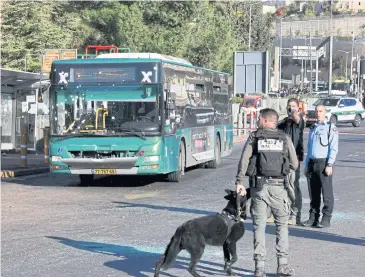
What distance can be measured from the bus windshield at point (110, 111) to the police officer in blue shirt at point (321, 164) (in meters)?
6.18

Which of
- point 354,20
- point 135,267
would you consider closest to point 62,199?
point 135,267

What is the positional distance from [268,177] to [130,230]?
3.98 meters

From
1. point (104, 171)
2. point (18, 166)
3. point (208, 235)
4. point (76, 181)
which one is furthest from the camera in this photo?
point (18, 166)

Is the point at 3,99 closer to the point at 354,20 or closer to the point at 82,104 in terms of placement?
the point at 82,104

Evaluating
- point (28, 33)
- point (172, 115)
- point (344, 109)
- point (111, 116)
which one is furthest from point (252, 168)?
point (344, 109)

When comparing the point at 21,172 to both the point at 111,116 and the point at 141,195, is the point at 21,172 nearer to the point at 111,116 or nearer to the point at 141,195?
the point at 111,116

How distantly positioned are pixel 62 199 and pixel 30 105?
12752 mm

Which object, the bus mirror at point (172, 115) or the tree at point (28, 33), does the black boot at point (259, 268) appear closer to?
the bus mirror at point (172, 115)

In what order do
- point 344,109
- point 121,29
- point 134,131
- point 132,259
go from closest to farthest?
point 132,259 < point 134,131 < point 121,29 < point 344,109

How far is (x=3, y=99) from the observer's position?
1161 inches

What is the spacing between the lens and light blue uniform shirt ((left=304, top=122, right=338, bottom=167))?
40.8 feet

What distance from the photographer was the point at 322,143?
1253 centimetres

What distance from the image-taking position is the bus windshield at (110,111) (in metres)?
18.2

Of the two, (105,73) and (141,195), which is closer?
(141,195)
